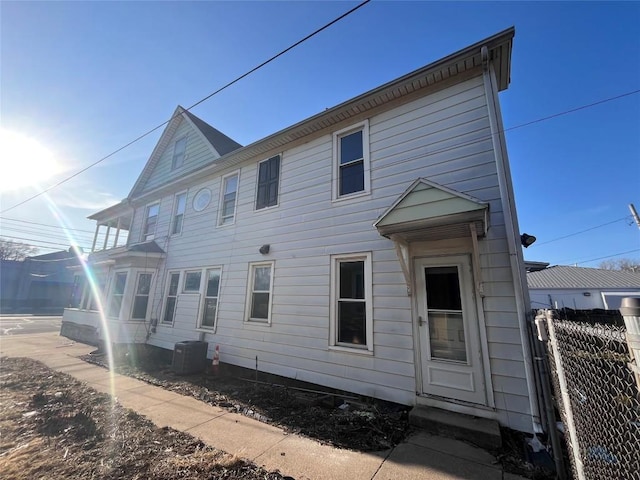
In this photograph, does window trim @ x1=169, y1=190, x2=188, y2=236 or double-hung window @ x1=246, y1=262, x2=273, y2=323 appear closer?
double-hung window @ x1=246, y1=262, x2=273, y2=323

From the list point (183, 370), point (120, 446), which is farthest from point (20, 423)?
point (183, 370)

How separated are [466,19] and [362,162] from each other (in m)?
3.14

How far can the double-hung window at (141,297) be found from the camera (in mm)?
9805

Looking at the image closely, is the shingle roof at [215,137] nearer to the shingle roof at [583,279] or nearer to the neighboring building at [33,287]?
the shingle roof at [583,279]

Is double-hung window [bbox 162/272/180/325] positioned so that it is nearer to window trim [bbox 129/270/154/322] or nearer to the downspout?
window trim [bbox 129/270/154/322]

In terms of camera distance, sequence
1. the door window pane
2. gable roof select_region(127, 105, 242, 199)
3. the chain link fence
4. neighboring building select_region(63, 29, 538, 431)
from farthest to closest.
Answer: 1. gable roof select_region(127, 105, 242, 199)
2. the door window pane
3. neighboring building select_region(63, 29, 538, 431)
4. the chain link fence

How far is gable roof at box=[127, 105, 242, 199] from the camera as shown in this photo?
10.4 m

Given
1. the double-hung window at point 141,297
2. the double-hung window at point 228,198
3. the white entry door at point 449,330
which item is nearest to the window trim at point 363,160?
the white entry door at point 449,330

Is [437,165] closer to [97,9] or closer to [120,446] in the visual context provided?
[120,446]

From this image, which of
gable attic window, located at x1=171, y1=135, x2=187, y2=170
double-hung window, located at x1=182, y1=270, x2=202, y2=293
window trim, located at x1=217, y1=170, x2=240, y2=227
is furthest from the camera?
gable attic window, located at x1=171, y1=135, x2=187, y2=170

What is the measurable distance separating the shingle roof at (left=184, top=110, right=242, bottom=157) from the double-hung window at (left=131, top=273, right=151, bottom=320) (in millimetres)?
5509

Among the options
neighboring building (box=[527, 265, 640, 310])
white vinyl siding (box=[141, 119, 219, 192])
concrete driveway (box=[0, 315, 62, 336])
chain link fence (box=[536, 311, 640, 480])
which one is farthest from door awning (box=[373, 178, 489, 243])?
concrete driveway (box=[0, 315, 62, 336])

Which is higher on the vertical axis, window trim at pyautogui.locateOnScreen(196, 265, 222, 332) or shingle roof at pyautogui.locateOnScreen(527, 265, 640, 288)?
shingle roof at pyautogui.locateOnScreen(527, 265, 640, 288)

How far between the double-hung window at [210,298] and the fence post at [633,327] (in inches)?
320
